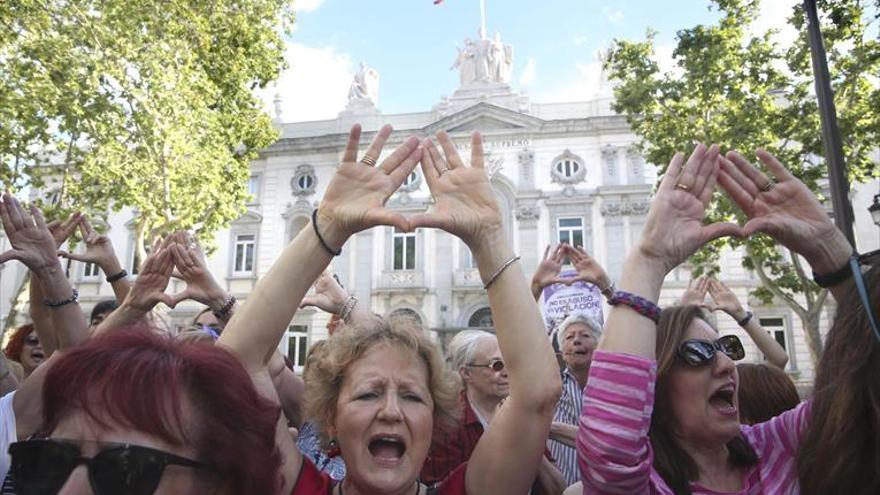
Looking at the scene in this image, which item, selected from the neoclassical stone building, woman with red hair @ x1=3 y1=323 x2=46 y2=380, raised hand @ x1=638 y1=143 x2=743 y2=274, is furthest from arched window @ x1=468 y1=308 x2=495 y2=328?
raised hand @ x1=638 y1=143 x2=743 y2=274

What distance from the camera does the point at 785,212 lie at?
2.10m

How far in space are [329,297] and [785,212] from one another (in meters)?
2.65

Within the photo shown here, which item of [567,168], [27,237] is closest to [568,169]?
[567,168]

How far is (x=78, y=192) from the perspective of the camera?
13.8 meters

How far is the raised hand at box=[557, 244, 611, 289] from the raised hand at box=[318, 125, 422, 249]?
6.09 feet

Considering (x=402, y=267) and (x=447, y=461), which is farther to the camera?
(x=402, y=267)

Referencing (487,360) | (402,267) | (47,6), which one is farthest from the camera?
(402,267)

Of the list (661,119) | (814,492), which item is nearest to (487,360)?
(814,492)

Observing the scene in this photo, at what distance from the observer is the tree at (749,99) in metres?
12.0

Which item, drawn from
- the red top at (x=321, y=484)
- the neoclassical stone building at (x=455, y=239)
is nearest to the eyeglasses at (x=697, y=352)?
the red top at (x=321, y=484)

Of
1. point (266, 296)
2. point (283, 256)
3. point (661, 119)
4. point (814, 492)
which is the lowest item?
point (814, 492)

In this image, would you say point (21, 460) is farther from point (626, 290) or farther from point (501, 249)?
point (626, 290)

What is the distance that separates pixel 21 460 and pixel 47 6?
14.5m

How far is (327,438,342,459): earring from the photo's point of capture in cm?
236
